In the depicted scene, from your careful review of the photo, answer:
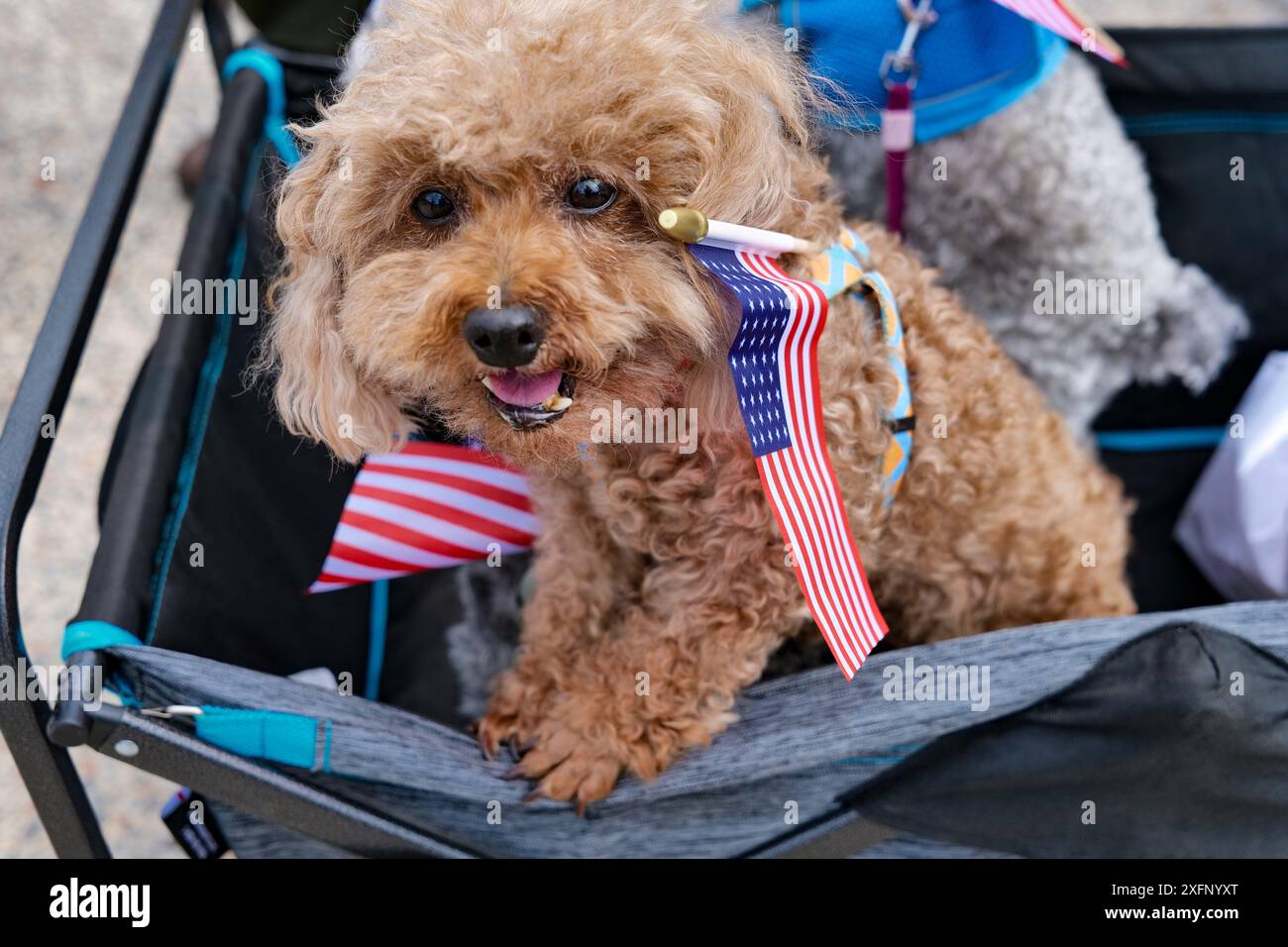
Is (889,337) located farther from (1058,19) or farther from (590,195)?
(1058,19)

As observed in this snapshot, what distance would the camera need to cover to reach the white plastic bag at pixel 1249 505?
6.84 feet

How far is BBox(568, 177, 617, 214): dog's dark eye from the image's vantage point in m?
1.14

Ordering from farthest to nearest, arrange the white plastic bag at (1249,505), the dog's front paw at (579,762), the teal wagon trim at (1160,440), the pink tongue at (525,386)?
the teal wagon trim at (1160,440) → the white plastic bag at (1249,505) → the dog's front paw at (579,762) → the pink tongue at (525,386)

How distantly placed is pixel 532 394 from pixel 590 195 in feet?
0.75

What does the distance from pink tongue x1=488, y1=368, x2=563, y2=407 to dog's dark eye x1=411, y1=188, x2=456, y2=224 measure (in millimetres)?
195

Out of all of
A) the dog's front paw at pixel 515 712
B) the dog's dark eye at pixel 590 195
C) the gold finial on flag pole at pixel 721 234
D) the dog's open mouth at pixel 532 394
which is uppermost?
the dog's dark eye at pixel 590 195

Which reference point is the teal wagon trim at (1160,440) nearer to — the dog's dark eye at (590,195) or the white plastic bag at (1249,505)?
the white plastic bag at (1249,505)

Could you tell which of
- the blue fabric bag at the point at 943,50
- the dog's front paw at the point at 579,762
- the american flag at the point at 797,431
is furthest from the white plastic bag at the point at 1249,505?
the dog's front paw at the point at 579,762

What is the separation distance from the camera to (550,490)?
5.30 feet

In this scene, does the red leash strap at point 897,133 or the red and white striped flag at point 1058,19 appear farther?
the red leash strap at point 897,133

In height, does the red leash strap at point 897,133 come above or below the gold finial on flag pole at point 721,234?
above

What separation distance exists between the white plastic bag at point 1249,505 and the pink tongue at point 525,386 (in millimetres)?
1594
